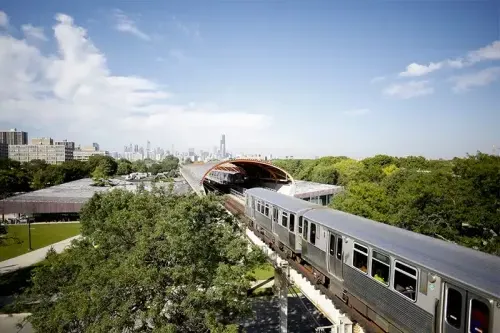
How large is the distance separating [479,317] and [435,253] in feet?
6.63

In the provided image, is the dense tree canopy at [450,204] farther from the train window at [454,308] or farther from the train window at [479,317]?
the train window at [479,317]

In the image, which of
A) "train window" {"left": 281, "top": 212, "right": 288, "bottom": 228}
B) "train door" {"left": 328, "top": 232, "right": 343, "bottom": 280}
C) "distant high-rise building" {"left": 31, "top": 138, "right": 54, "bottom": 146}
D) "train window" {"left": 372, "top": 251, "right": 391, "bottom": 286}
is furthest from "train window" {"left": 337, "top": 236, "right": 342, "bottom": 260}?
"distant high-rise building" {"left": 31, "top": 138, "right": 54, "bottom": 146}

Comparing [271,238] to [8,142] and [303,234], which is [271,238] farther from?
[8,142]

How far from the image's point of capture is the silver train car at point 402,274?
687 centimetres

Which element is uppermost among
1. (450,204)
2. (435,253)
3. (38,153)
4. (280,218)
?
(38,153)

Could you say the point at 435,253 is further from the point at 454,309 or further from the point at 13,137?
the point at 13,137

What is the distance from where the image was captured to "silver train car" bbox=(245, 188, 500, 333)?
6871 mm

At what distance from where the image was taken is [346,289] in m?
11.2

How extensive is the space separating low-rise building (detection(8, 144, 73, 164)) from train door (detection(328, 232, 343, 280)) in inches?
7414

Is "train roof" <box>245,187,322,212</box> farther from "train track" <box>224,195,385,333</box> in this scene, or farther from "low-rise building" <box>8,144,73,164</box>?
"low-rise building" <box>8,144,73,164</box>

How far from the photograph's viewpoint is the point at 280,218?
1744 cm

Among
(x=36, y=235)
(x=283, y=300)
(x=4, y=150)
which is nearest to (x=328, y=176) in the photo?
(x=36, y=235)

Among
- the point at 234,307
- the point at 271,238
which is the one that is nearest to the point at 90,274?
the point at 234,307

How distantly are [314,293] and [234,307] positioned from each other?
3546mm
